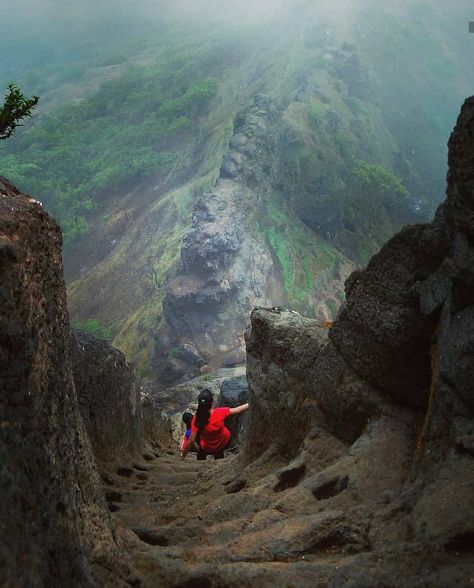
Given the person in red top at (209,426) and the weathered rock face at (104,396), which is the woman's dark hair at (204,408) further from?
the weathered rock face at (104,396)

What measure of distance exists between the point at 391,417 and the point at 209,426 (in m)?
5.73

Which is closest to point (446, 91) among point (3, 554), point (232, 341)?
point (232, 341)

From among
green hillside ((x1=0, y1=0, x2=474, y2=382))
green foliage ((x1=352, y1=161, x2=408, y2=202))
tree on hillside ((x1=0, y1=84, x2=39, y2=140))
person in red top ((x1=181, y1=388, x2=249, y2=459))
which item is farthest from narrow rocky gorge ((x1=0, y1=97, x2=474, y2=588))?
green foliage ((x1=352, y1=161, x2=408, y2=202))

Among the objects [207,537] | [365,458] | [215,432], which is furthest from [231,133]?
[207,537]

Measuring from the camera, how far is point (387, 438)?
6.62 metres

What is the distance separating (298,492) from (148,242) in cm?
5843

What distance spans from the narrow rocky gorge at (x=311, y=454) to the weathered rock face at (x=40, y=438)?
17 mm

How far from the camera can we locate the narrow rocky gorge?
3.87 m

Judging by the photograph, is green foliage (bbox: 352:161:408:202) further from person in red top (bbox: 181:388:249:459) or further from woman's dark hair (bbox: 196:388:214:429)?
woman's dark hair (bbox: 196:388:214:429)

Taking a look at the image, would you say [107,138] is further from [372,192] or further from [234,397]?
[234,397]

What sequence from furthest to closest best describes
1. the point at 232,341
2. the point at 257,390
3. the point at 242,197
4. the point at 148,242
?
the point at 148,242 → the point at 242,197 → the point at 232,341 → the point at 257,390

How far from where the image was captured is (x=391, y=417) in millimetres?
6906

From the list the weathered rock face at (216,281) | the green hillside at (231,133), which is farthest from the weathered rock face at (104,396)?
the green hillside at (231,133)

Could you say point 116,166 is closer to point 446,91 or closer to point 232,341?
point 232,341
